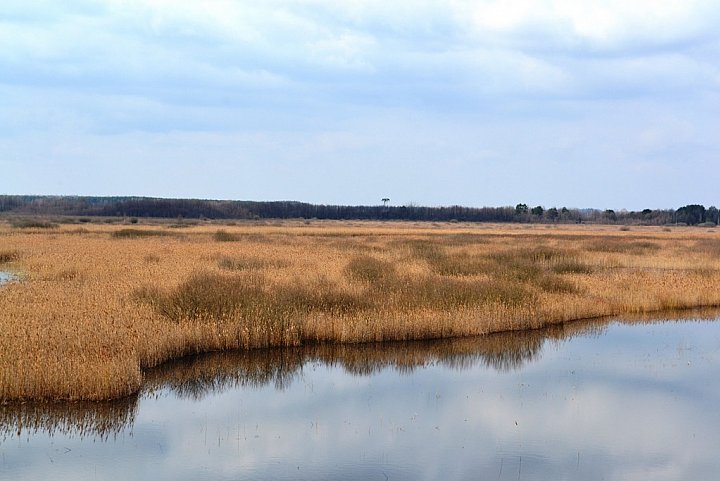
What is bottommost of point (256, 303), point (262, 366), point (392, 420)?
point (392, 420)

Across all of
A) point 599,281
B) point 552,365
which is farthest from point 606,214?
point 552,365

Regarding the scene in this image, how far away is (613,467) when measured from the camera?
9570mm

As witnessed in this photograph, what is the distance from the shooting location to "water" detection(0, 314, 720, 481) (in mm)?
9414

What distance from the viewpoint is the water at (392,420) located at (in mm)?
9414

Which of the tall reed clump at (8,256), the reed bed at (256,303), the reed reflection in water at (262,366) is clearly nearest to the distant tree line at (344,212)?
the tall reed clump at (8,256)

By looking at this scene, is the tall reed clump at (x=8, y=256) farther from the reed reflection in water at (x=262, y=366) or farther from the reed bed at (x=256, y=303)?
the reed reflection in water at (x=262, y=366)

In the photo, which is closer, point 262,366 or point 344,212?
point 262,366

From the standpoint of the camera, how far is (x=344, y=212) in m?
180

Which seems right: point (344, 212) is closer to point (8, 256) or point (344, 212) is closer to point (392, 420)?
point (8, 256)

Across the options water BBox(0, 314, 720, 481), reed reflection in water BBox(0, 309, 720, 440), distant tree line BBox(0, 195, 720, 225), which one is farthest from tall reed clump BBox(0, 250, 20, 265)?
distant tree line BBox(0, 195, 720, 225)

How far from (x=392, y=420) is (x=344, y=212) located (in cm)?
16916

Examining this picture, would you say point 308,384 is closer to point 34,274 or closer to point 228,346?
point 228,346

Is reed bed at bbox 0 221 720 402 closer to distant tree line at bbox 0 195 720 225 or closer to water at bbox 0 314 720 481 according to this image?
water at bbox 0 314 720 481

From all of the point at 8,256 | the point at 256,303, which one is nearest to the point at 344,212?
the point at 8,256
